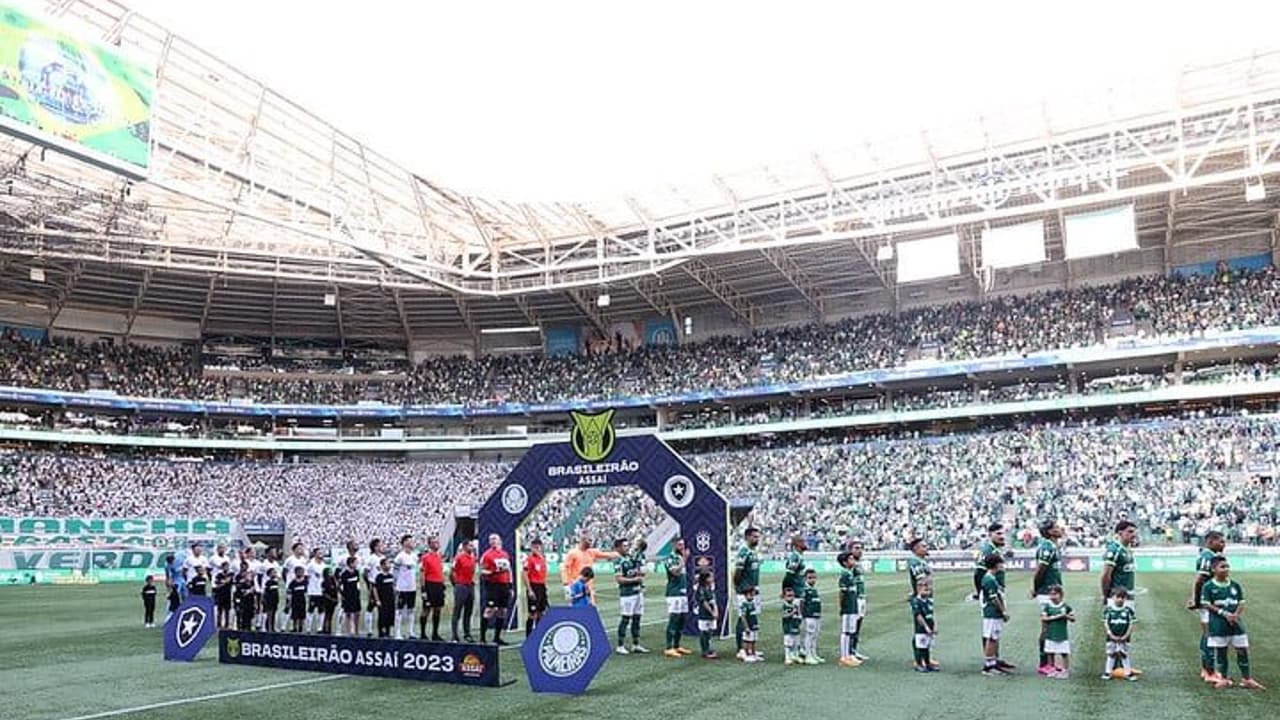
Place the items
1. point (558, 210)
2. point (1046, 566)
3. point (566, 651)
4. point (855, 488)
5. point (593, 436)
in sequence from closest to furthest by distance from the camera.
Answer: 1. point (566, 651)
2. point (1046, 566)
3. point (593, 436)
4. point (558, 210)
5. point (855, 488)

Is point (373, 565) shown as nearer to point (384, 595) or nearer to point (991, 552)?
point (384, 595)

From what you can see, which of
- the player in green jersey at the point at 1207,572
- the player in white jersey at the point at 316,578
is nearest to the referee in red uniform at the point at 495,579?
the player in white jersey at the point at 316,578

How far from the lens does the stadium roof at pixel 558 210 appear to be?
35.7 metres

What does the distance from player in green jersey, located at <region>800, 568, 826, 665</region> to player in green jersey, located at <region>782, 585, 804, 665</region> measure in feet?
0.27

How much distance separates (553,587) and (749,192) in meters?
18.1

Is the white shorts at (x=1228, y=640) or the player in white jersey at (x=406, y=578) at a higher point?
the player in white jersey at (x=406, y=578)

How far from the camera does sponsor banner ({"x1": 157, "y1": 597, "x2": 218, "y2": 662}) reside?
1569cm

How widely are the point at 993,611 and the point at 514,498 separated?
893 cm

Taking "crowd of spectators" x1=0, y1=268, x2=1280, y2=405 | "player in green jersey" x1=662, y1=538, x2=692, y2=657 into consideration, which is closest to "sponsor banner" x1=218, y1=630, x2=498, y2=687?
"player in green jersey" x1=662, y1=538, x2=692, y2=657

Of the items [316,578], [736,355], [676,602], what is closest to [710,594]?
[676,602]

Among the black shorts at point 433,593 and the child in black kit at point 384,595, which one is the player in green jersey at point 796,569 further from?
the child in black kit at point 384,595

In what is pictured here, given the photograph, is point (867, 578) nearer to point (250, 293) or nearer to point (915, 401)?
point (915, 401)

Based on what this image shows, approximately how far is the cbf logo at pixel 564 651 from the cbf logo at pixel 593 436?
19.4 ft

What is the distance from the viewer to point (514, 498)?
62.3ft
